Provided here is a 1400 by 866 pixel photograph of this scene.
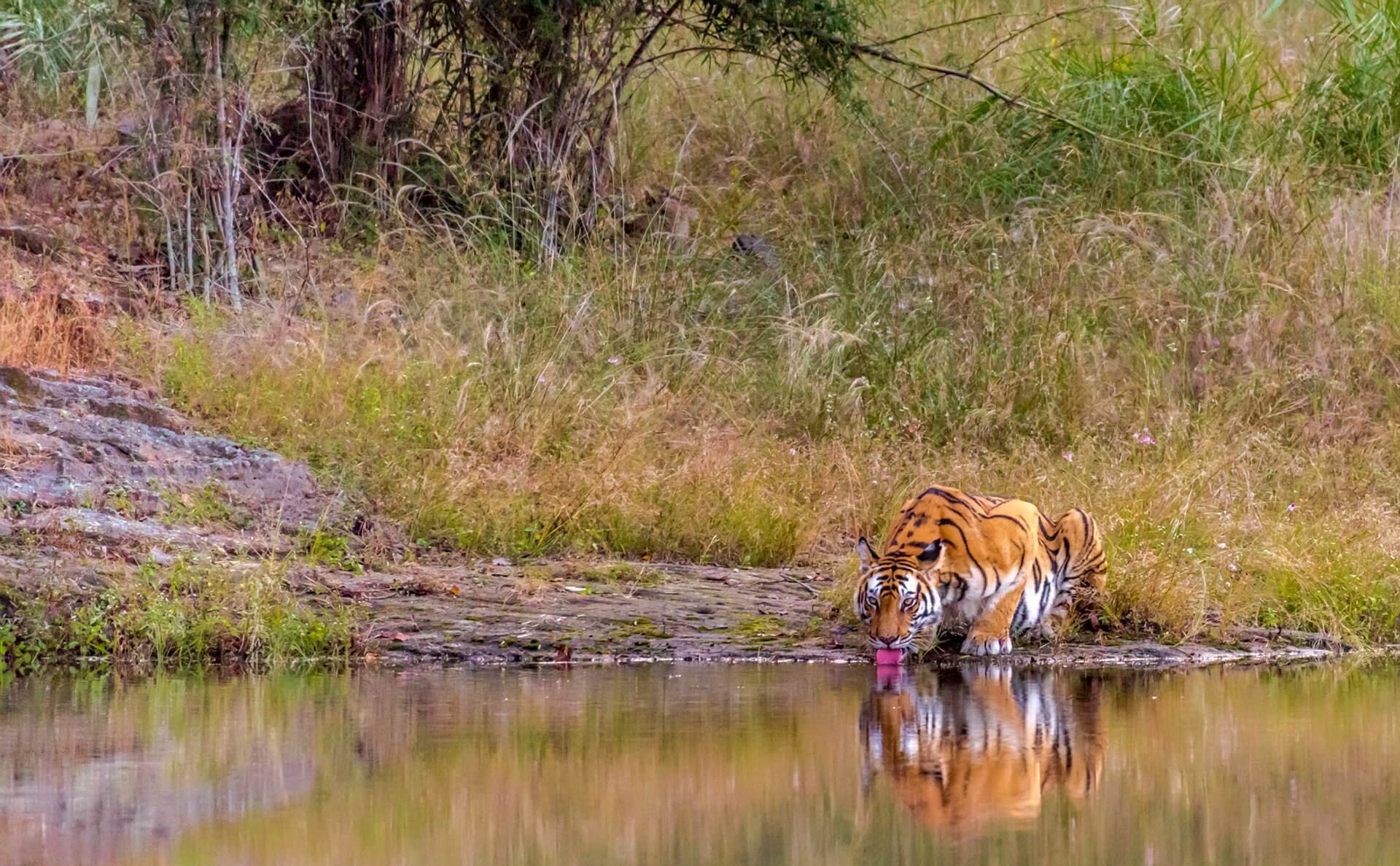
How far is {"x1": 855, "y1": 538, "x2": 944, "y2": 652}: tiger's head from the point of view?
8523 mm

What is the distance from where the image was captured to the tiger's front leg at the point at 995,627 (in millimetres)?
8867

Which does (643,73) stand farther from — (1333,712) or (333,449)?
(1333,712)

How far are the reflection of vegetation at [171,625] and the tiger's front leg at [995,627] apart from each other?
281 centimetres

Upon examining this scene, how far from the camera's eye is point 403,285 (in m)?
13.8

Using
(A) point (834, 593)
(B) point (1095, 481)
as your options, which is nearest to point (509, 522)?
(A) point (834, 593)

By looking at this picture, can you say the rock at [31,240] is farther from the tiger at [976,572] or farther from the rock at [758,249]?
the tiger at [976,572]

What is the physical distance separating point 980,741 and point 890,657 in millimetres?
1931

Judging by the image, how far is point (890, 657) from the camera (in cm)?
858

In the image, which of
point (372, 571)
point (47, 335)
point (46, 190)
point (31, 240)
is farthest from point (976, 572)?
point (46, 190)

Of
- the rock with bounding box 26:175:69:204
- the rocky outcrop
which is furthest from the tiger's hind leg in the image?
the rock with bounding box 26:175:69:204

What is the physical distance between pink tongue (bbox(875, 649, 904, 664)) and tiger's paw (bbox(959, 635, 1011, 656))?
1.48 feet

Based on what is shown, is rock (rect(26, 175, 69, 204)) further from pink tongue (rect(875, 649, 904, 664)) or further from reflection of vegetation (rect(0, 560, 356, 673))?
pink tongue (rect(875, 649, 904, 664))

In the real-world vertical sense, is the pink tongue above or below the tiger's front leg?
below

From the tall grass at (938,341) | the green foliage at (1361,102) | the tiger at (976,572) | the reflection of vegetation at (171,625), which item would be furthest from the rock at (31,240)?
the green foliage at (1361,102)
